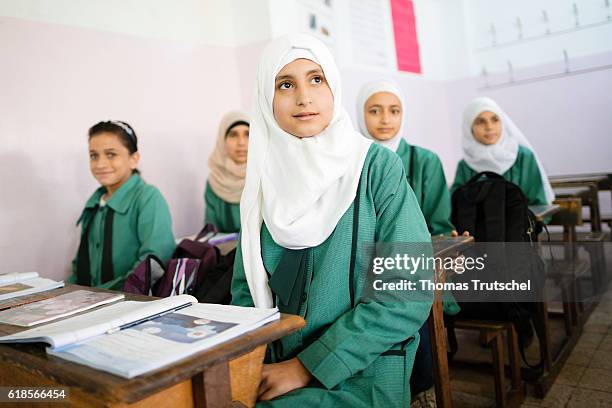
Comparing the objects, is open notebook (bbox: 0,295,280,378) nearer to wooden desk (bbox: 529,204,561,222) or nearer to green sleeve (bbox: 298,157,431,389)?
green sleeve (bbox: 298,157,431,389)

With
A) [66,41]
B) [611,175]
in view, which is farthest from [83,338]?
[611,175]

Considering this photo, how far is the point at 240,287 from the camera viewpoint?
55.7 inches

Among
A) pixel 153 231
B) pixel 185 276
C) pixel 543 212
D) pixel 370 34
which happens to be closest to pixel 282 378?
pixel 185 276

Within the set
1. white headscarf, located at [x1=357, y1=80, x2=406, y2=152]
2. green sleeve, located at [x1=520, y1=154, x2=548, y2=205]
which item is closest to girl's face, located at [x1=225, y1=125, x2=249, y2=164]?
white headscarf, located at [x1=357, y1=80, x2=406, y2=152]

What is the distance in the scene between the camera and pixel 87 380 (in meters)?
0.69

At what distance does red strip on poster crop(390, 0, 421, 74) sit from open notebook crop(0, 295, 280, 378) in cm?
419

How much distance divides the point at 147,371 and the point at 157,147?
264 cm

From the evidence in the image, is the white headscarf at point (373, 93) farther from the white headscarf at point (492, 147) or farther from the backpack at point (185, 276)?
the backpack at point (185, 276)

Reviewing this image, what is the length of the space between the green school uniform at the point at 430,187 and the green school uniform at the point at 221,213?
3.31 ft

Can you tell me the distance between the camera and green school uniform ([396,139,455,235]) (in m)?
2.42

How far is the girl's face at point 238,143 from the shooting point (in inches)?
118

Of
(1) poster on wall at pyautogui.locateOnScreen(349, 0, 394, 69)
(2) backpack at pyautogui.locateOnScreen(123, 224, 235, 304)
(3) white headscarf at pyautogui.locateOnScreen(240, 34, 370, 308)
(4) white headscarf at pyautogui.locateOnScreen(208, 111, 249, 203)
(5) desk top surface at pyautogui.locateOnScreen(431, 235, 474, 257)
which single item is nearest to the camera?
(3) white headscarf at pyautogui.locateOnScreen(240, 34, 370, 308)

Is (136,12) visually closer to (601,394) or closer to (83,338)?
(83,338)

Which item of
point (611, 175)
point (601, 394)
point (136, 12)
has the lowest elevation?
point (601, 394)
